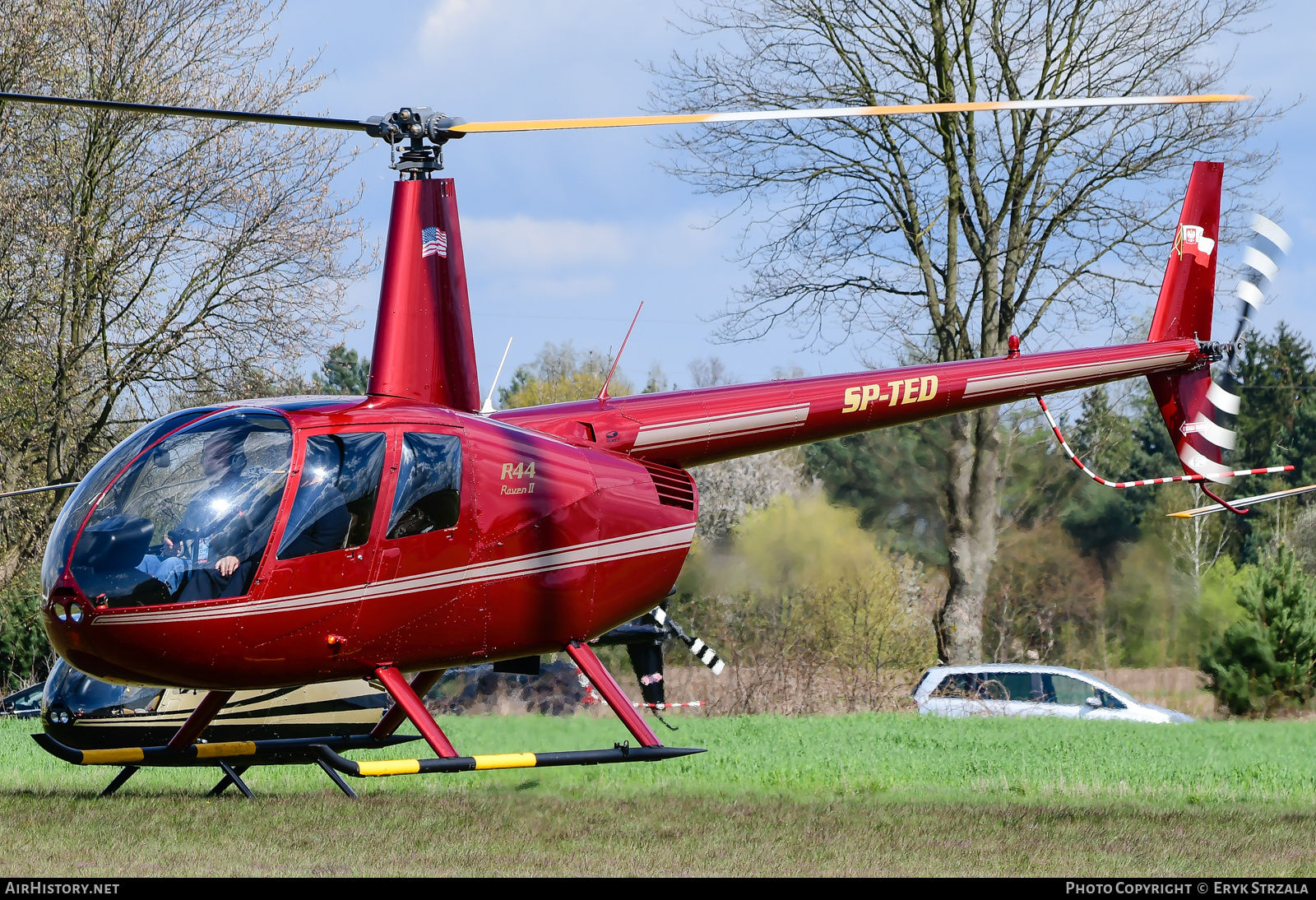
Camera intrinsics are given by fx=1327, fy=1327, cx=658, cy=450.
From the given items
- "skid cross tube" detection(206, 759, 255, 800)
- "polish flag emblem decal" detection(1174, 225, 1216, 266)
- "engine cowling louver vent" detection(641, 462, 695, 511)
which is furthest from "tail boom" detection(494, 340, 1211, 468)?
"skid cross tube" detection(206, 759, 255, 800)

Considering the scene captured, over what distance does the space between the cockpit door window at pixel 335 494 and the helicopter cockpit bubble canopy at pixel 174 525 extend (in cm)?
12

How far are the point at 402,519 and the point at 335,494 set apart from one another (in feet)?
1.38

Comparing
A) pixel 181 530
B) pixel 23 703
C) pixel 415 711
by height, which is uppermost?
pixel 181 530

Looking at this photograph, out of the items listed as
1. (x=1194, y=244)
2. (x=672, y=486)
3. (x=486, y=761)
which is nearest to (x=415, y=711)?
(x=486, y=761)

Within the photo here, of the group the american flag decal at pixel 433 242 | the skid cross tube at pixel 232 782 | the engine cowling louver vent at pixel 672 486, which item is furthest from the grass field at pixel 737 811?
the american flag decal at pixel 433 242

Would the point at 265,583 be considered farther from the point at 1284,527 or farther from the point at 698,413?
the point at 1284,527

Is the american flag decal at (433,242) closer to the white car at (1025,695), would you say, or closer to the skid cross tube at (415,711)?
the skid cross tube at (415,711)

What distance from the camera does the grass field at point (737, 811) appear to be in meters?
7.92

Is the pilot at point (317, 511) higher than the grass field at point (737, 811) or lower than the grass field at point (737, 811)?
higher

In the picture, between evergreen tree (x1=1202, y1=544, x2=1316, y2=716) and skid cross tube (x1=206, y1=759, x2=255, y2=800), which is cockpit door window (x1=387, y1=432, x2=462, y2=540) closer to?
skid cross tube (x1=206, y1=759, x2=255, y2=800)

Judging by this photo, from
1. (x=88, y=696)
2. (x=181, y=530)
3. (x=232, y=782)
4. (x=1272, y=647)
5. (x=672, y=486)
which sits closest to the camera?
(x=181, y=530)

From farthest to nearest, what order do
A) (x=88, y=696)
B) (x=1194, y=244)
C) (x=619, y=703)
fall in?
(x=1194, y=244) < (x=88, y=696) < (x=619, y=703)

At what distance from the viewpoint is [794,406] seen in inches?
377

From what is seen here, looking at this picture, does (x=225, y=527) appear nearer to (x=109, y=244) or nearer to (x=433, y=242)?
(x=433, y=242)
